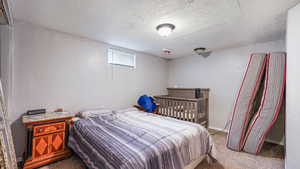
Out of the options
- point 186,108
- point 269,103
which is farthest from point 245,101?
point 186,108

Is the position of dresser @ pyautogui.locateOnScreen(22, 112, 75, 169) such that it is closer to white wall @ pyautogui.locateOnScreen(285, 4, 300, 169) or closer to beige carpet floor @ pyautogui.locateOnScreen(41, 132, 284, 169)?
beige carpet floor @ pyautogui.locateOnScreen(41, 132, 284, 169)

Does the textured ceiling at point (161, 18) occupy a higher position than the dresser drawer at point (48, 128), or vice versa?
the textured ceiling at point (161, 18)

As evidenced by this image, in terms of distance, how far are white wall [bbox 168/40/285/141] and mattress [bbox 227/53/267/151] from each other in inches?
28.3

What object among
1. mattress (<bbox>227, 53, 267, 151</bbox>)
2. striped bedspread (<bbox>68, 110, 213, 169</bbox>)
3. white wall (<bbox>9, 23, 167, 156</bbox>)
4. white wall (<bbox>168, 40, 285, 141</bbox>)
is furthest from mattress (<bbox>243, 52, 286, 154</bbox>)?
white wall (<bbox>9, 23, 167, 156</bbox>)

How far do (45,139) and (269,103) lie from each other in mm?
4066

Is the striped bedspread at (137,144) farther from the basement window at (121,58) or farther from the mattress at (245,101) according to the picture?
the basement window at (121,58)

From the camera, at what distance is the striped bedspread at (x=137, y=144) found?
4.23ft

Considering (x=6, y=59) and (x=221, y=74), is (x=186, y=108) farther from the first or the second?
(x=6, y=59)

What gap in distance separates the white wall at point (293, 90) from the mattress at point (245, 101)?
0.91 meters

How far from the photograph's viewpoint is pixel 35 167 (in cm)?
191

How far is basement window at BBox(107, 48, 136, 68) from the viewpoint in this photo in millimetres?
3377

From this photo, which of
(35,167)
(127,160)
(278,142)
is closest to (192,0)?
(127,160)

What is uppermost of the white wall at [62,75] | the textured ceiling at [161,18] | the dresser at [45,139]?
the textured ceiling at [161,18]

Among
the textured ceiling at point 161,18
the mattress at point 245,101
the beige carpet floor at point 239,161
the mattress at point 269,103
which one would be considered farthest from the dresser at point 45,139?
the mattress at point 269,103
